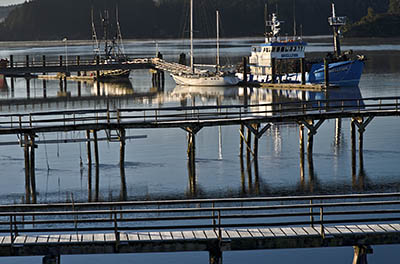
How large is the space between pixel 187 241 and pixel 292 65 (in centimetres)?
6158

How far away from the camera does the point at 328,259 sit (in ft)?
91.8

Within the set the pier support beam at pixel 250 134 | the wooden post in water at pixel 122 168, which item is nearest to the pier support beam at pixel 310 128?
the pier support beam at pixel 250 134

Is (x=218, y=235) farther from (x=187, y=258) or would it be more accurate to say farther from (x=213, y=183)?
(x=213, y=183)

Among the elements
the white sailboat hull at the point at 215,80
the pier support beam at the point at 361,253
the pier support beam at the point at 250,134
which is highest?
the white sailboat hull at the point at 215,80

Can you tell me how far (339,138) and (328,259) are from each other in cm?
2430

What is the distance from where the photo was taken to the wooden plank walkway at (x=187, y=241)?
75.4 feet

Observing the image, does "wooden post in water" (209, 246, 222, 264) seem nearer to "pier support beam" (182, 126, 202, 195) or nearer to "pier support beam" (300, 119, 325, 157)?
"pier support beam" (182, 126, 202, 195)

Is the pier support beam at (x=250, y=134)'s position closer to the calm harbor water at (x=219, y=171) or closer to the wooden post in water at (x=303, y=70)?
the calm harbor water at (x=219, y=171)

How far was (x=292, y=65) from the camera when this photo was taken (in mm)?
83438

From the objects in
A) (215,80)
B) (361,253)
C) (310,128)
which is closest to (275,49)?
(215,80)

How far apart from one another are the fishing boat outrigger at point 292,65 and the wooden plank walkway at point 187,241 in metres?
55.4

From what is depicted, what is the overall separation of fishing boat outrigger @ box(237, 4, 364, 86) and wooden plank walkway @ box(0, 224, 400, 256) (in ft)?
182

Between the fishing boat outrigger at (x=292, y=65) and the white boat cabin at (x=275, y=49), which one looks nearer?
the fishing boat outrigger at (x=292, y=65)

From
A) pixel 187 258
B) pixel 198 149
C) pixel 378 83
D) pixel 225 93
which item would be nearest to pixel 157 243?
pixel 187 258
